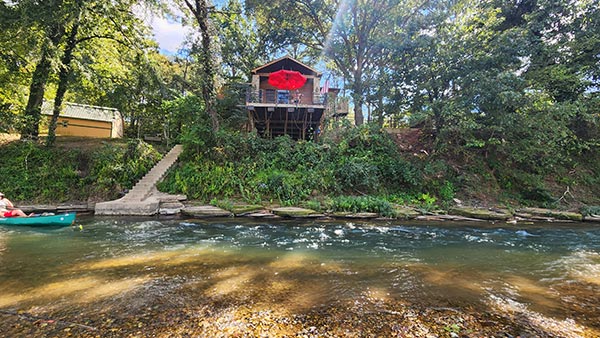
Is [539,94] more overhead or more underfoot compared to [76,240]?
more overhead

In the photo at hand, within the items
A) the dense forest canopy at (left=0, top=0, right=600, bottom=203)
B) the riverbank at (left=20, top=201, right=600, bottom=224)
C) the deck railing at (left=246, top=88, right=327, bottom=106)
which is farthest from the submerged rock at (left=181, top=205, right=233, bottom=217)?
the deck railing at (left=246, top=88, right=327, bottom=106)

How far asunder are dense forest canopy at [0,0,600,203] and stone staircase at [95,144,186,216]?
328cm

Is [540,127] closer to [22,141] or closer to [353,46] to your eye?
[353,46]

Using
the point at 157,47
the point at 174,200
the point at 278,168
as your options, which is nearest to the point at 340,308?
the point at 174,200

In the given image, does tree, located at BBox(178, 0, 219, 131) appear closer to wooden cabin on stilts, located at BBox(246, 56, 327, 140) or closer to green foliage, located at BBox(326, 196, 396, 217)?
wooden cabin on stilts, located at BBox(246, 56, 327, 140)

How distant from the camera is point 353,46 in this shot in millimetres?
21172

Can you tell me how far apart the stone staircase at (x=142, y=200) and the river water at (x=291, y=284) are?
2.66 metres

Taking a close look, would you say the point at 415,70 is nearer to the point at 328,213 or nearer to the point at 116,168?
the point at 328,213

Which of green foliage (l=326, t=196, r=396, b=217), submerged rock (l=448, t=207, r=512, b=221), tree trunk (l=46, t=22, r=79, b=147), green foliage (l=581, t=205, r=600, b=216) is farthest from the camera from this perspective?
tree trunk (l=46, t=22, r=79, b=147)

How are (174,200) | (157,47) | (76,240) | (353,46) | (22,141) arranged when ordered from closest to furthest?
(76,240) < (174,200) < (22,141) < (157,47) < (353,46)

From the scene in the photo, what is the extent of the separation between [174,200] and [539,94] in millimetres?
17619

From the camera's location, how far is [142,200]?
11.0 m

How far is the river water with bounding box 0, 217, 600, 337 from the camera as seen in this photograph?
9.63 ft

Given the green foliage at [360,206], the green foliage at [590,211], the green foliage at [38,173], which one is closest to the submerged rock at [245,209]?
the green foliage at [360,206]
